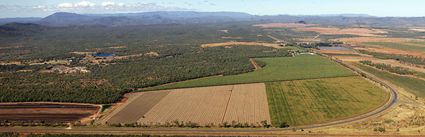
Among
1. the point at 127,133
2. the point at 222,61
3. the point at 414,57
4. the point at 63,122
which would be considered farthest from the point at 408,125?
the point at 414,57

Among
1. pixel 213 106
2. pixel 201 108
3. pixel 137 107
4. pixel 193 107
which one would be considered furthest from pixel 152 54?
pixel 201 108

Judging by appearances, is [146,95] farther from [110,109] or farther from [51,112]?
[51,112]

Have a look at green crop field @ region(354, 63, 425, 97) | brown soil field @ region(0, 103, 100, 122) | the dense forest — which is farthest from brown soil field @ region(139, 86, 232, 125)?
green crop field @ region(354, 63, 425, 97)

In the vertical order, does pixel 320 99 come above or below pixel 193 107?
above

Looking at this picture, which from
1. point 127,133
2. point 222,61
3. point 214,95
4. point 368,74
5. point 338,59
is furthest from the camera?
point 338,59

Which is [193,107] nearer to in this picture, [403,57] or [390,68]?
[390,68]

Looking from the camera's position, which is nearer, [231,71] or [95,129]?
[95,129]
